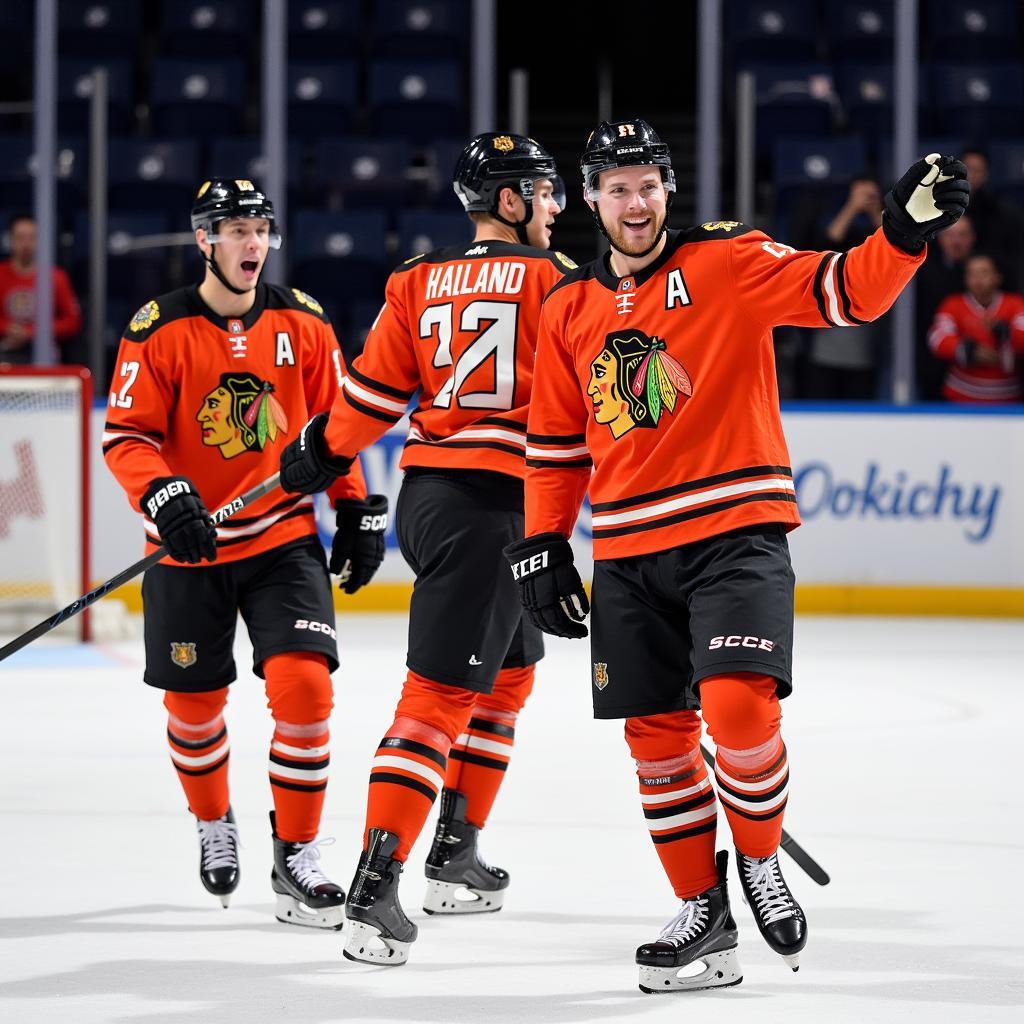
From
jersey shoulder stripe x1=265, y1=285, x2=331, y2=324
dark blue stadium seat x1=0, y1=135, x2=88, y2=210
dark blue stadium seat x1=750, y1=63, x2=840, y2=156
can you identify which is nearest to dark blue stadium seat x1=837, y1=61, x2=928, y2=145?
dark blue stadium seat x1=750, y1=63, x2=840, y2=156

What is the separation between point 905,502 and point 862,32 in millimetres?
3765

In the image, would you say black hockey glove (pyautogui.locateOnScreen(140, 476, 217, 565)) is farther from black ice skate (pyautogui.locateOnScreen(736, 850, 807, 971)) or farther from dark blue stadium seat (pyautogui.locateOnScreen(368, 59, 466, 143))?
dark blue stadium seat (pyautogui.locateOnScreen(368, 59, 466, 143))

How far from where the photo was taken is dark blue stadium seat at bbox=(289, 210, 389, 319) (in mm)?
9977

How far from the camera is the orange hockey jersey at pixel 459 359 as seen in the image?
3.50 m

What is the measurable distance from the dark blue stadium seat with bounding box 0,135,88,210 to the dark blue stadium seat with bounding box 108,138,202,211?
202 mm

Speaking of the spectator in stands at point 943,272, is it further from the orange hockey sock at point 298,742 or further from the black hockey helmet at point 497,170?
the orange hockey sock at point 298,742

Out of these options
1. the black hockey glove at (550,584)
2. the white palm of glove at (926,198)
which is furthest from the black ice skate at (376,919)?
the white palm of glove at (926,198)

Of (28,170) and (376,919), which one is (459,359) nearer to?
(376,919)

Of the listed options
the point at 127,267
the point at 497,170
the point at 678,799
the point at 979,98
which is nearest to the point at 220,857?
the point at 678,799

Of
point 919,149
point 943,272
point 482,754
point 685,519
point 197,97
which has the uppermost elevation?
point 197,97

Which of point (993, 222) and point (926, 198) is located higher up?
point (993, 222)

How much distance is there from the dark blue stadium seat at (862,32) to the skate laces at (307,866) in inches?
341

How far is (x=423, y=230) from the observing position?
10023 millimetres

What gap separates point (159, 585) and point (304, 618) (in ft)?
1.06
